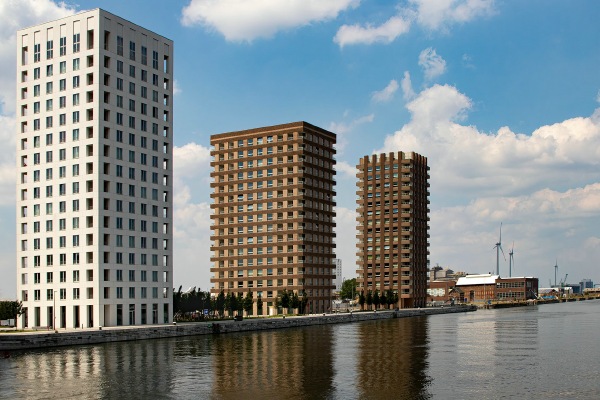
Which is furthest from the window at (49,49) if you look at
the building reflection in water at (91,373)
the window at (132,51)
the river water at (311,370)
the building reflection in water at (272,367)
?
the building reflection in water at (272,367)

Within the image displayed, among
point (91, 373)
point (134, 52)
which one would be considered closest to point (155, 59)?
point (134, 52)

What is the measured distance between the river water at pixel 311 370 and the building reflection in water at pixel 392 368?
4.7 inches

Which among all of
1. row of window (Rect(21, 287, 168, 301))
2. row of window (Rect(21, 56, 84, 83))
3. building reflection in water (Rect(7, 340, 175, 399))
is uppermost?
row of window (Rect(21, 56, 84, 83))

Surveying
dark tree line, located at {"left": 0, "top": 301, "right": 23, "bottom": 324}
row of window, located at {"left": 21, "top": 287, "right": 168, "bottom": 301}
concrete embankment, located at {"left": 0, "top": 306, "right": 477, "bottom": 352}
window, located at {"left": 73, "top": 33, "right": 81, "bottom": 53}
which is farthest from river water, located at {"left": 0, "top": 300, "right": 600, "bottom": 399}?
window, located at {"left": 73, "top": 33, "right": 81, "bottom": 53}

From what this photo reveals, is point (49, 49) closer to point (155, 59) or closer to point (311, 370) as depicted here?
point (155, 59)

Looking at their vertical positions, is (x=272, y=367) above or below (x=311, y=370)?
below

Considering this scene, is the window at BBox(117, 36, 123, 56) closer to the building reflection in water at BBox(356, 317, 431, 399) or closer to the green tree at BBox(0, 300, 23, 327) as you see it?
the green tree at BBox(0, 300, 23, 327)

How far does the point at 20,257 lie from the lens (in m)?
147

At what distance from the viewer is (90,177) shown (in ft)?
456

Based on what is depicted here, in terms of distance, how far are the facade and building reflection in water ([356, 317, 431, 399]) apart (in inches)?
2035

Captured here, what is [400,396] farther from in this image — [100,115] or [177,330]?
[100,115]

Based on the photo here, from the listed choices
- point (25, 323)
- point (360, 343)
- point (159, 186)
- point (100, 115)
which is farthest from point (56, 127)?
point (360, 343)

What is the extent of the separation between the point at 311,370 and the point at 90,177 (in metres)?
78.3

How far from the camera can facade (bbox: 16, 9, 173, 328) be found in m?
139
